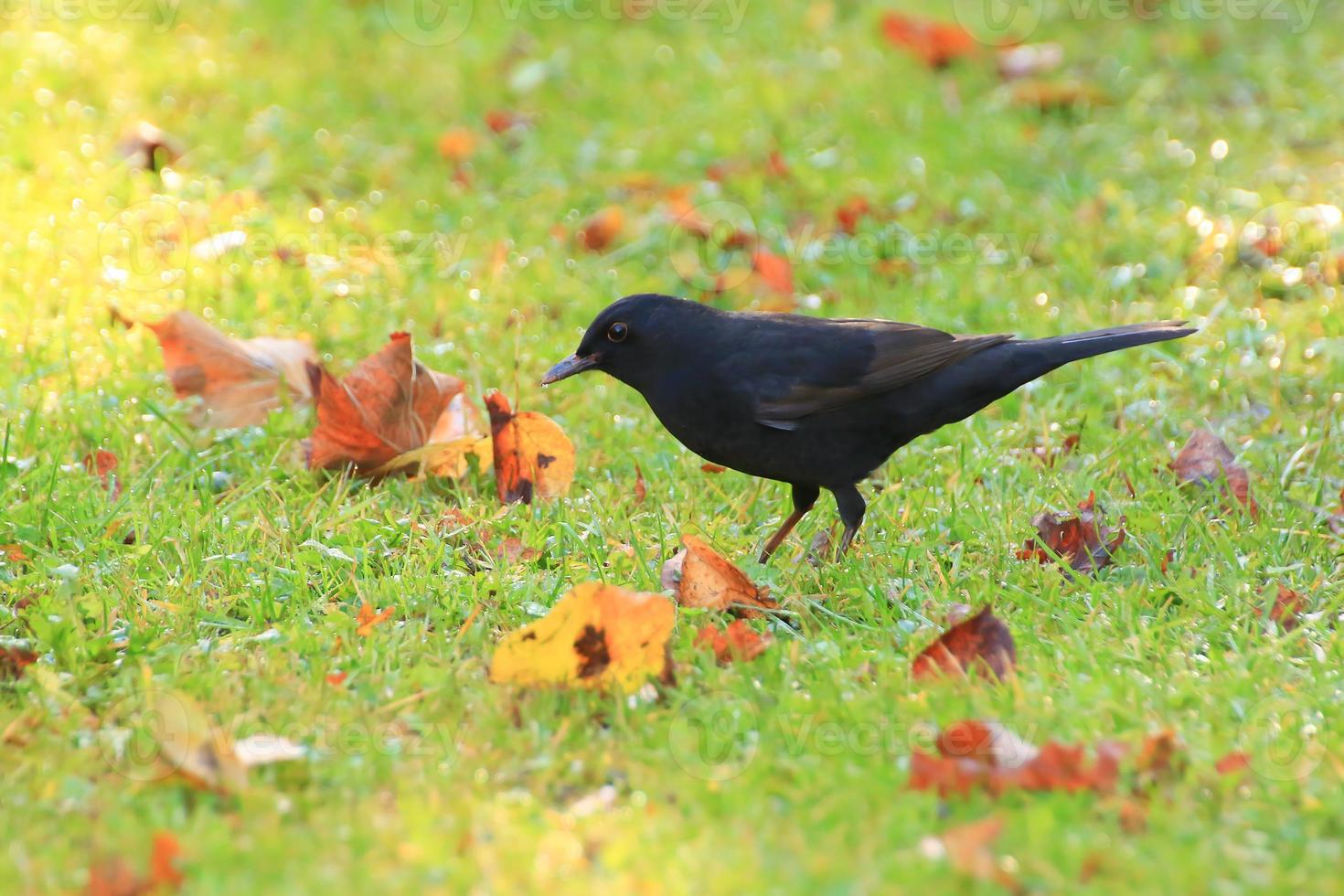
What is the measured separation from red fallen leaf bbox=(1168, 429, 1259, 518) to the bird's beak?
1.91 m

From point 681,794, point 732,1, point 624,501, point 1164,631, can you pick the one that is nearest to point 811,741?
point 681,794

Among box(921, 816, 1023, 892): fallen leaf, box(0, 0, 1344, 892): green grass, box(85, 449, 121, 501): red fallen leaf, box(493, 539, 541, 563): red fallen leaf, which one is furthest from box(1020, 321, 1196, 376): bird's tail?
box(85, 449, 121, 501): red fallen leaf

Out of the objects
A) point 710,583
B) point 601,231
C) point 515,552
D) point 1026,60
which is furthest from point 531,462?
point 1026,60

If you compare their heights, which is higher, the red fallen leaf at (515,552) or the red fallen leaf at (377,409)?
the red fallen leaf at (377,409)

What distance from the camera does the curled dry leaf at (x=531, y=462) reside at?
15.5 ft

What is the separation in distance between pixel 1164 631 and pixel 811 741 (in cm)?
114

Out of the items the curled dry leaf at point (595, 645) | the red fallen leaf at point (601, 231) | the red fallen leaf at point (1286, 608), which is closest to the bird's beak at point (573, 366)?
the curled dry leaf at point (595, 645)

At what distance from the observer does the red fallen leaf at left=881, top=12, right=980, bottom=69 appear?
8.69 m

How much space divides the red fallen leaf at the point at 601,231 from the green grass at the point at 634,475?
0.21ft

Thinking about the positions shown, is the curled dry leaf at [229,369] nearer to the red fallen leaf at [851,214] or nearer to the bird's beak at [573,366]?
the bird's beak at [573,366]

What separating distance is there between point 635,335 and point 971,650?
1.45 m

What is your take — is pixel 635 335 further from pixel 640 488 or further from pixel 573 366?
pixel 640 488

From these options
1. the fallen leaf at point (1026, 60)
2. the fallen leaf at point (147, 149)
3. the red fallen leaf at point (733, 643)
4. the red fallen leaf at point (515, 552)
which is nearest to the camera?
the red fallen leaf at point (733, 643)

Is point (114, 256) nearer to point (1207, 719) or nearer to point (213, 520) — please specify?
point (213, 520)
